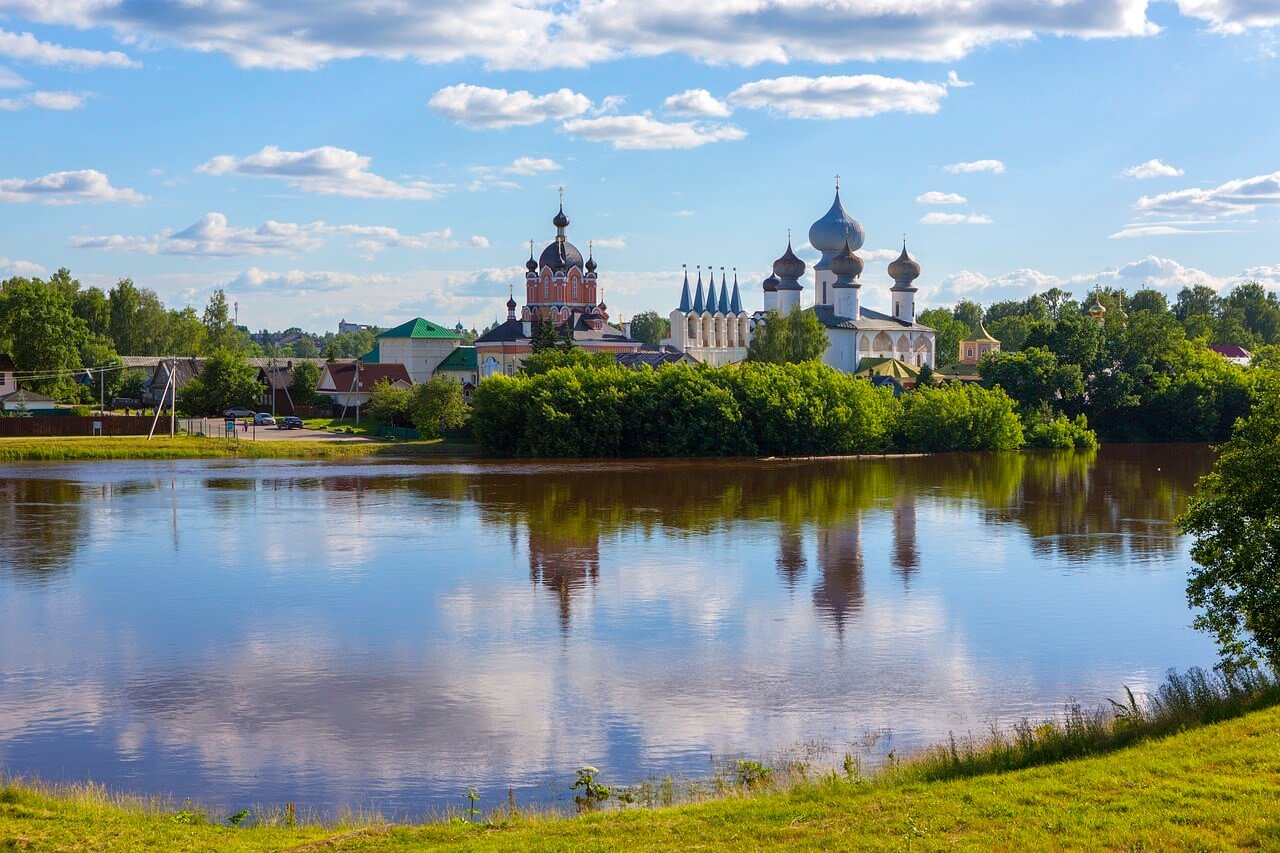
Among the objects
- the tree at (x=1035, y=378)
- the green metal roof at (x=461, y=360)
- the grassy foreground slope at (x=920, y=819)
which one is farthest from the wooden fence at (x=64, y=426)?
the grassy foreground slope at (x=920, y=819)

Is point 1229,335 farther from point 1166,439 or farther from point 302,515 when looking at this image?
point 302,515

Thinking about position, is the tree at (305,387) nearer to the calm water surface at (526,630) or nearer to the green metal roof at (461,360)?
the green metal roof at (461,360)

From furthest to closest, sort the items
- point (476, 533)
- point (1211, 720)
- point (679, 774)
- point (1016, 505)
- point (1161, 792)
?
1. point (1016, 505)
2. point (476, 533)
3. point (679, 774)
4. point (1211, 720)
5. point (1161, 792)

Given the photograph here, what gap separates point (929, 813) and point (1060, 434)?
188 ft

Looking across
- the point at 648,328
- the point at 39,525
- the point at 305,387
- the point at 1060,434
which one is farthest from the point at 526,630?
the point at 648,328

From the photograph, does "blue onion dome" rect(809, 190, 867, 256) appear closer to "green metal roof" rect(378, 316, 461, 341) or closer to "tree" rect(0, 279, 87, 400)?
"green metal roof" rect(378, 316, 461, 341)

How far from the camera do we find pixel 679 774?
13695mm

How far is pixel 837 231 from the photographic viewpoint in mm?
90562

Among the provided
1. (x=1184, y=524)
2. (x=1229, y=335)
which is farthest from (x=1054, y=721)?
(x=1229, y=335)

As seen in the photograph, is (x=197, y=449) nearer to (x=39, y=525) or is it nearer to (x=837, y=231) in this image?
(x=39, y=525)

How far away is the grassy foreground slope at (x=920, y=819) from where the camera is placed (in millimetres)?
9422

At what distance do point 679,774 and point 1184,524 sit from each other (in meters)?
6.42

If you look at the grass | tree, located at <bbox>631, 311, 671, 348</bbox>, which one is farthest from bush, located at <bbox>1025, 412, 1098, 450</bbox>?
tree, located at <bbox>631, 311, 671, 348</bbox>

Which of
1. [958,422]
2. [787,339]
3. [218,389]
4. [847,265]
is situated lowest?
[958,422]
